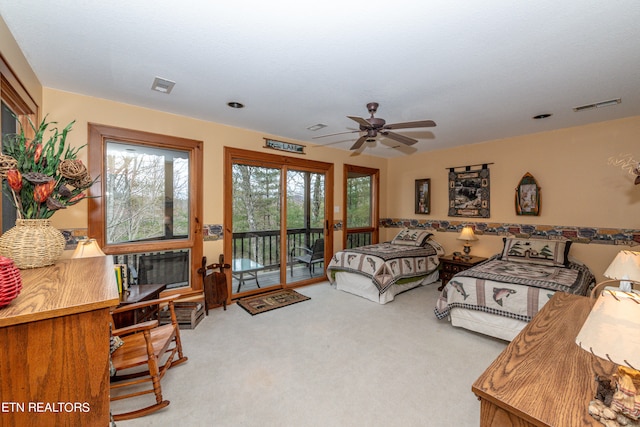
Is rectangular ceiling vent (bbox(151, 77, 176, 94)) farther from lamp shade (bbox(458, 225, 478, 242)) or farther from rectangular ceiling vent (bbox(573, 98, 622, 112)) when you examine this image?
lamp shade (bbox(458, 225, 478, 242))

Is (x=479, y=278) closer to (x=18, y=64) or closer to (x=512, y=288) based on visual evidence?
(x=512, y=288)

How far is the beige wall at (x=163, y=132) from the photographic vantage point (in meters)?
2.73

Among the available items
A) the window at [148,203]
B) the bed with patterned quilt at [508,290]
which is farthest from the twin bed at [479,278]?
the window at [148,203]

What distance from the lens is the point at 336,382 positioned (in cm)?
212

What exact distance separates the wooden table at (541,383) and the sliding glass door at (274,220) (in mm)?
3425

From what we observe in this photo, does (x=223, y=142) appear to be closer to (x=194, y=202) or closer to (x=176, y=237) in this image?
(x=194, y=202)

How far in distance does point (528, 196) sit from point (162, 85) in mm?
5046

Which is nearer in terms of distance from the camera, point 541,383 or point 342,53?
point 541,383

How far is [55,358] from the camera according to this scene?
73cm

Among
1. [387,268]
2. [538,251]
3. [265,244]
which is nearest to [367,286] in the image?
[387,268]

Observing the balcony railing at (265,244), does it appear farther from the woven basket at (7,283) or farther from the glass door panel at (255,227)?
the woven basket at (7,283)

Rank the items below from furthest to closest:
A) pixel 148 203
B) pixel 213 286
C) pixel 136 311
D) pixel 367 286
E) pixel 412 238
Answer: pixel 412 238 < pixel 367 286 < pixel 213 286 < pixel 148 203 < pixel 136 311

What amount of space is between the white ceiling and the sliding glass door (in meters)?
→ 1.15

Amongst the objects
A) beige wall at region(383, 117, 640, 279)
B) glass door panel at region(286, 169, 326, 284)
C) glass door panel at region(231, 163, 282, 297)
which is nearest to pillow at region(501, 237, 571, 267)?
beige wall at region(383, 117, 640, 279)
